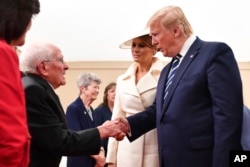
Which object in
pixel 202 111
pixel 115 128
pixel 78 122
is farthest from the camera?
pixel 78 122

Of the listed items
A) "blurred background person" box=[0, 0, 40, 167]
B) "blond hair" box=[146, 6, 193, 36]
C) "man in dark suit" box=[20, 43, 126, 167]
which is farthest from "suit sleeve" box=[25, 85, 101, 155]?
"blond hair" box=[146, 6, 193, 36]

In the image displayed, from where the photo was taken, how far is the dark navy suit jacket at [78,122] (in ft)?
10.6

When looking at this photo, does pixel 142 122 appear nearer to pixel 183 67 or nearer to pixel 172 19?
pixel 183 67

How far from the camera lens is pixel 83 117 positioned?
11.2 feet

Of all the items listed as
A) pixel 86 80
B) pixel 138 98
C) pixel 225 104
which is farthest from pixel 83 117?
pixel 225 104

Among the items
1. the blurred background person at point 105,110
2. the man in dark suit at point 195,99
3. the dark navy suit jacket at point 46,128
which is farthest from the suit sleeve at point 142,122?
the blurred background person at point 105,110

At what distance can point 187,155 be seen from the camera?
75.8 inches

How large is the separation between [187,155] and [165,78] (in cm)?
43

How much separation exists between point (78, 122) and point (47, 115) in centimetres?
159

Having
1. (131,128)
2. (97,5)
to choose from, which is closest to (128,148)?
(131,128)

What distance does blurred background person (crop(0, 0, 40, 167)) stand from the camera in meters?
1.18

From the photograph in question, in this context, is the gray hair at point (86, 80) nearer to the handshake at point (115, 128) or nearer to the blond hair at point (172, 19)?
the handshake at point (115, 128)

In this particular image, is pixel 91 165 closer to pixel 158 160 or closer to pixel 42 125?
pixel 158 160

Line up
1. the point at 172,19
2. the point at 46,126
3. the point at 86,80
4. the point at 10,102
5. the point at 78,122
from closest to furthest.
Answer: the point at 10,102
the point at 46,126
the point at 172,19
the point at 78,122
the point at 86,80
